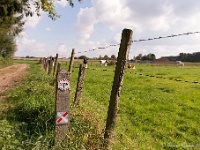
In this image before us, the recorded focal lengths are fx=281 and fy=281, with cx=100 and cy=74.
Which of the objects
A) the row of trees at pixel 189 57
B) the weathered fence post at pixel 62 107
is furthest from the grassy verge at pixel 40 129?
the row of trees at pixel 189 57

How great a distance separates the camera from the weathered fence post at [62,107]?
16.2ft

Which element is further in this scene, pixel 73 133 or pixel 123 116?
pixel 123 116

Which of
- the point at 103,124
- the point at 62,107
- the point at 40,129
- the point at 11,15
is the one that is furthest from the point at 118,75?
the point at 11,15

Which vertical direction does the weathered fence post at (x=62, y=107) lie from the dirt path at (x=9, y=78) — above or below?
above

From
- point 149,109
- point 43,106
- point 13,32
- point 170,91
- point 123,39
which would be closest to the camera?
point 123,39

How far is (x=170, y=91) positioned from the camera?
1526 cm

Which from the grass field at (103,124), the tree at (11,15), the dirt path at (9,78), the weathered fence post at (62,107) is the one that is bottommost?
the dirt path at (9,78)

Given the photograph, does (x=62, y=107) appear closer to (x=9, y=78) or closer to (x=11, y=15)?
(x=9, y=78)

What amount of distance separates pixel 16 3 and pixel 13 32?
46.3ft

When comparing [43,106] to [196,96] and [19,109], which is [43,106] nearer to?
[19,109]

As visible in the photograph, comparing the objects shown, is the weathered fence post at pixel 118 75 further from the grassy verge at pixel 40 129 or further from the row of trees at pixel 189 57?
the row of trees at pixel 189 57

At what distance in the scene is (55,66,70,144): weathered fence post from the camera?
493 cm

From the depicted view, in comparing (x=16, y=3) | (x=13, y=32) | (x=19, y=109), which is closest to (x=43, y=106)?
(x=19, y=109)

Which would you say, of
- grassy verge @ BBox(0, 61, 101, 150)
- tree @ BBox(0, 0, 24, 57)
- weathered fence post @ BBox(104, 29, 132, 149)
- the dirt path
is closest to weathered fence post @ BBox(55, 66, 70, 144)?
grassy verge @ BBox(0, 61, 101, 150)
